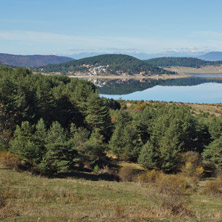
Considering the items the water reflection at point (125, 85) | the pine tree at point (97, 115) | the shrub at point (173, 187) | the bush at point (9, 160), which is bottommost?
the shrub at point (173, 187)

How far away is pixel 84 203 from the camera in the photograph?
13516mm

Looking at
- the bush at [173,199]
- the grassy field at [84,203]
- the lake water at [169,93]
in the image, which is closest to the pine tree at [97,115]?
the bush at [173,199]

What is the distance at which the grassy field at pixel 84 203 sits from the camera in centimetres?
1030

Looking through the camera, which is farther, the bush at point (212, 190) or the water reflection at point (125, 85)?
the water reflection at point (125, 85)

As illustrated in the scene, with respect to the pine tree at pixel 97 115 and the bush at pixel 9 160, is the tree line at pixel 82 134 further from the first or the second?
the bush at pixel 9 160

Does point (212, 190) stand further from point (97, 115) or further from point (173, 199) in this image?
point (97, 115)

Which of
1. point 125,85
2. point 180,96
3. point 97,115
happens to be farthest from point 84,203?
point 125,85

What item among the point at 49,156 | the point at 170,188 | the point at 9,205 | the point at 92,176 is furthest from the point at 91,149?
the point at 9,205

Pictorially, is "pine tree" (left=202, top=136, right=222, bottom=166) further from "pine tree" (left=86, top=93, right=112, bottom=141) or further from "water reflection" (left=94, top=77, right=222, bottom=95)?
"water reflection" (left=94, top=77, right=222, bottom=95)

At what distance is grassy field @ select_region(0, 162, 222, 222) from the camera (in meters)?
10.3

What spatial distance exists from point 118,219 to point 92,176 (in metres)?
13.7

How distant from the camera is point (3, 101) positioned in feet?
99.5

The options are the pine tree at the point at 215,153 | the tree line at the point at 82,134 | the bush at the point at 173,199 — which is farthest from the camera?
the pine tree at the point at 215,153

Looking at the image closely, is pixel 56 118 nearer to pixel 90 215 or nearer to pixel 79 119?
pixel 79 119
